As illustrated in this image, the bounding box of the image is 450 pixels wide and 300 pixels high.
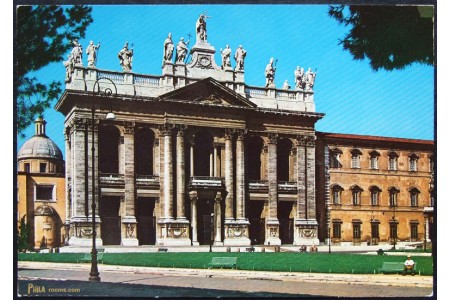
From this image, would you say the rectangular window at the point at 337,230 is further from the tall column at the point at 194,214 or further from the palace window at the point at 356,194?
the tall column at the point at 194,214

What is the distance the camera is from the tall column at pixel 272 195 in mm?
41500

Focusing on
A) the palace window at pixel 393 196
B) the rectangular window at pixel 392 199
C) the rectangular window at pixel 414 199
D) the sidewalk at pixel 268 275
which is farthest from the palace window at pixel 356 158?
A: the sidewalk at pixel 268 275

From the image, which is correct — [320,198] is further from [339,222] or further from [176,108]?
[176,108]

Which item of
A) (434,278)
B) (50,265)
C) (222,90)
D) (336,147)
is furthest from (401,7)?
(336,147)

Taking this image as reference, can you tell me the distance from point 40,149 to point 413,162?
18486 millimetres

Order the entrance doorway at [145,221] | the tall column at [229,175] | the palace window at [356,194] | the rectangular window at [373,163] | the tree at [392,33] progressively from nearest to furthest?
the tree at [392,33] < the entrance doorway at [145,221] < the tall column at [229,175] < the rectangular window at [373,163] < the palace window at [356,194]

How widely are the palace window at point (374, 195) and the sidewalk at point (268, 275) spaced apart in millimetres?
19166

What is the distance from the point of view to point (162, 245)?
125 feet

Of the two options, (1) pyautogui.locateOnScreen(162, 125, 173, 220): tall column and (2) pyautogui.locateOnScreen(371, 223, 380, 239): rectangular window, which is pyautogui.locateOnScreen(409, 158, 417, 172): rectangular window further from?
(1) pyautogui.locateOnScreen(162, 125, 173, 220): tall column

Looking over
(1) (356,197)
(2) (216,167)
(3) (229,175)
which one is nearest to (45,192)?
(2) (216,167)

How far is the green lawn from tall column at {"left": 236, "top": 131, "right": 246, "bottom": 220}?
24.1 ft

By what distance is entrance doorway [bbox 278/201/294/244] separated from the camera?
42.4m

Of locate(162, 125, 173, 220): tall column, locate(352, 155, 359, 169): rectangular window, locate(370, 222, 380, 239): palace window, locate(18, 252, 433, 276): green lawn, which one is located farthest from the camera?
locate(352, 155, 359, 169): rectangular window

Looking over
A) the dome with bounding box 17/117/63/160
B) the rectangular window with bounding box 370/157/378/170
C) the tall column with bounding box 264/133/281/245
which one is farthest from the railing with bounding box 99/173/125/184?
the rectangular window with bounding box 370/157/378/170
